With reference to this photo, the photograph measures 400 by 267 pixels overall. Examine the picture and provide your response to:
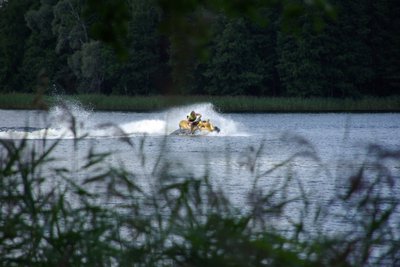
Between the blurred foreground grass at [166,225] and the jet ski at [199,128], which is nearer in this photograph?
the blurred foreground grass at [166,225]

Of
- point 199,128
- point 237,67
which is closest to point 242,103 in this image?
point 237,67

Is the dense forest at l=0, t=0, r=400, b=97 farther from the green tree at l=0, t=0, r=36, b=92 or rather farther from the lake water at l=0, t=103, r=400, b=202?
the lake water at l=0, t=103, r=400, b=202

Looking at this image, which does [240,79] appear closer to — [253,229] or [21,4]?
[21,4]

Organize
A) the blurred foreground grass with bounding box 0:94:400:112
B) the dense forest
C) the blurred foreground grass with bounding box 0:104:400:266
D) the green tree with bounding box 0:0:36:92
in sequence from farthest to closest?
the green tree with bounding box 0:0:36:92 < the dense forest < the blurred foreground grass with bounding box 0:94:400:112 < the blurred foreground grass with bounding box 0:104:400:266

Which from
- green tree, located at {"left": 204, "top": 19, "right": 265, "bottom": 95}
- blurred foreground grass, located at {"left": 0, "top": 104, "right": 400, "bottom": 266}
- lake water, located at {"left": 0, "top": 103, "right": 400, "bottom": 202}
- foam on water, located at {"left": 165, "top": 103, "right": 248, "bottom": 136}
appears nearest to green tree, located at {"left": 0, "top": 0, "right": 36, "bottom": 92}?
lake water, located at {"left": 0, "top": 103, "right": 400, "bottom": 202}

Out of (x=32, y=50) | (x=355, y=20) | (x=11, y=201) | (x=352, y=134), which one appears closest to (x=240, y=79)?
(x=355, y=20)

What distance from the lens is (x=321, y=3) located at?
447 cm

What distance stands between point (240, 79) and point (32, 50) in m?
14.5

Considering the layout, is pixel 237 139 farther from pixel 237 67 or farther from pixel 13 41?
pixel 13 41

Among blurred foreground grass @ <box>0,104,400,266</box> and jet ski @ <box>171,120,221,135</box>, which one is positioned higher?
blurred foreground grass @ <box>0,104,400,266</box>

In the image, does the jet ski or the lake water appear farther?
the jet ski

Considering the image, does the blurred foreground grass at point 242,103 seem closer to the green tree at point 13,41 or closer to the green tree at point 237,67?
the green tree at point 237,67

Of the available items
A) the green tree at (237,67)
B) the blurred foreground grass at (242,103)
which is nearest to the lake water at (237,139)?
the blurred foreground grass at (242,103)

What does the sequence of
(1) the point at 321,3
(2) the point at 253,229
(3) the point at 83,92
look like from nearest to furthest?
(1) the point at 321,3 < (2) the point at 253,229 < (3) the point at 83,92
